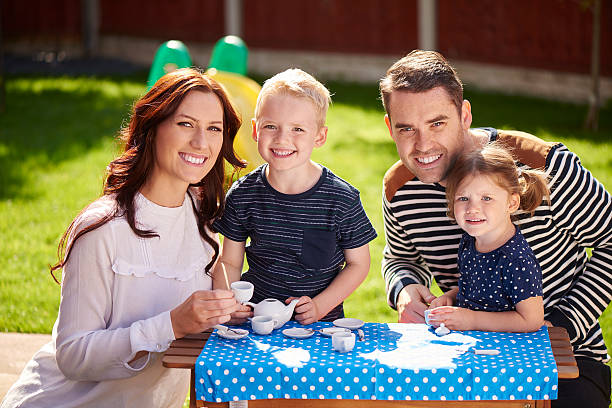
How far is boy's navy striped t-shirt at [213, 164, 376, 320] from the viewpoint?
3.65m

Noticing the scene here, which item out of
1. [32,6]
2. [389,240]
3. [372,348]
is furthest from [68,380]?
[32,6]

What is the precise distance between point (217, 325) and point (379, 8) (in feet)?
44.9

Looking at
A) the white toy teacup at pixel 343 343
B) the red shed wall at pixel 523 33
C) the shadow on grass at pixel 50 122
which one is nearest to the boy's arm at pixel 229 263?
the white toy teacup at pixel 343 343

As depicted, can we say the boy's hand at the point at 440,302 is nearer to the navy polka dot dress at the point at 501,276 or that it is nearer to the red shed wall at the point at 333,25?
the navy polka dot dress at the point at 501,276

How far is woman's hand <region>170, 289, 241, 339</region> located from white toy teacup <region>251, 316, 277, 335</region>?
0.13m

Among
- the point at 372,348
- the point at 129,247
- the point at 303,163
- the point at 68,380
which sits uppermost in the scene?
the point at 303,163

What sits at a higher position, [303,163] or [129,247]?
[303,163]

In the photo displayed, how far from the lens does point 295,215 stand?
3.65 m

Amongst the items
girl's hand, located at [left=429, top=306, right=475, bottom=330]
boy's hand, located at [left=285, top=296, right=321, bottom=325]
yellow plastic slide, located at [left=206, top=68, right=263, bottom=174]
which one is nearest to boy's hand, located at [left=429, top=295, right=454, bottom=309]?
girl's hand, located at [left=429, top=306, right=475, bottom=330]

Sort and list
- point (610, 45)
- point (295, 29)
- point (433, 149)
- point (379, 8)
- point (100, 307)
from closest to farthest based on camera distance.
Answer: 1. point (100, 307)
2. point (433, 149)
3. point (610, 45)
4. point (379, 8)
5. point (295, 29)

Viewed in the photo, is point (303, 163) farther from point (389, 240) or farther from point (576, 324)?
point (576, 324)

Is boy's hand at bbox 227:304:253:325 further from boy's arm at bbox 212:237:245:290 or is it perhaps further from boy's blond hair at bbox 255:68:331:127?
boy's blond hair at bbox 255:68:331:127

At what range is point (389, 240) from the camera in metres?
4.07

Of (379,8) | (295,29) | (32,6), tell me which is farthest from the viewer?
(32,6)
